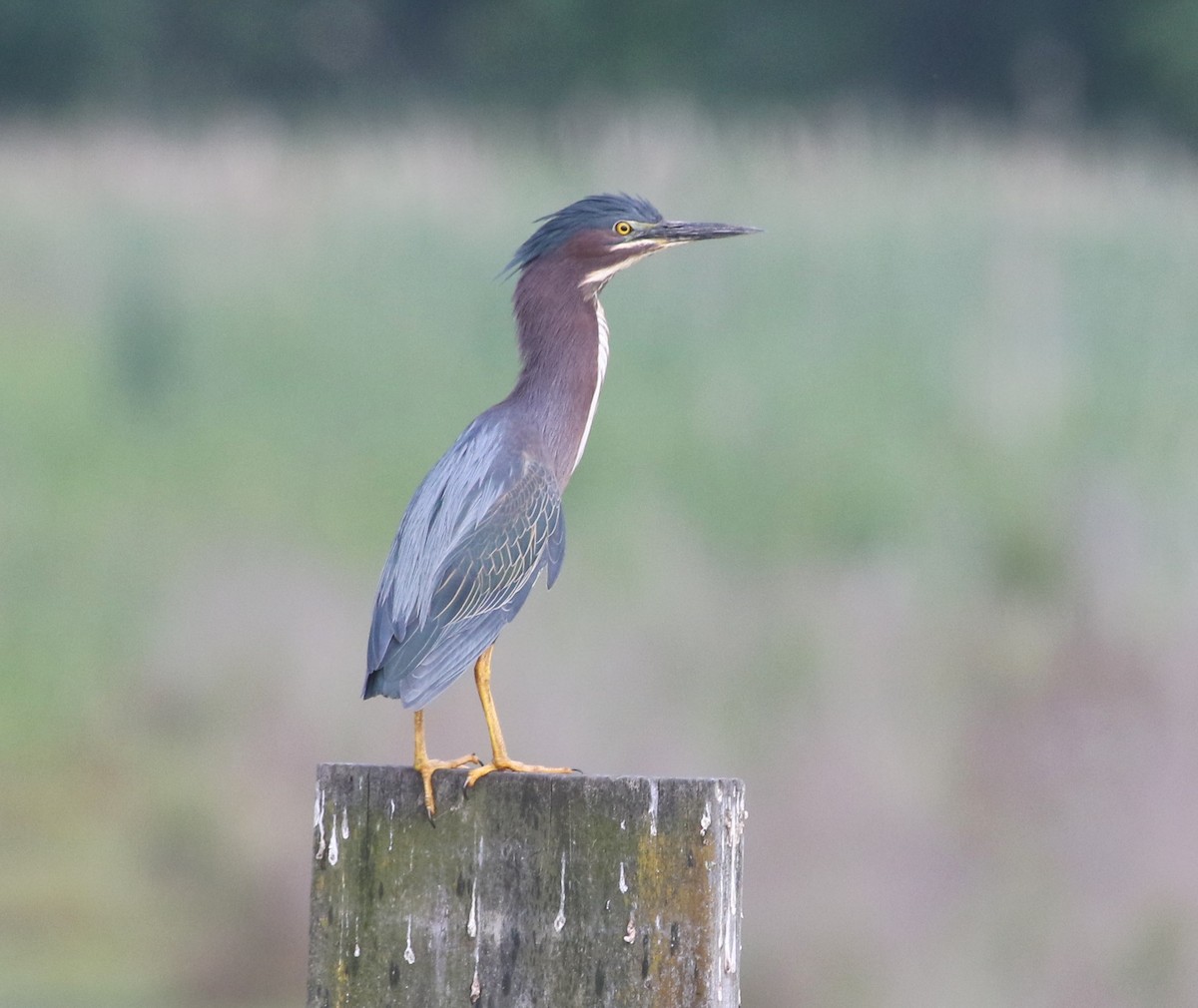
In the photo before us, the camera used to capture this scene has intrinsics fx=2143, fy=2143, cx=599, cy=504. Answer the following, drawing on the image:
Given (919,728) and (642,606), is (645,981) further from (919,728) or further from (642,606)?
(642,606)

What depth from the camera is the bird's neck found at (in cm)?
382

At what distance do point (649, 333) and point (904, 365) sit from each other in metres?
1.14

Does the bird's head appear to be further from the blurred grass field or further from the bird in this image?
the blurred grass field

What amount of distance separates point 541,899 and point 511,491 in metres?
1.17

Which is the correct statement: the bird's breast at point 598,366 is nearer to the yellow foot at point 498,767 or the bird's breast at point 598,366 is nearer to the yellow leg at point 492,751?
the yellow leg at point 492,751

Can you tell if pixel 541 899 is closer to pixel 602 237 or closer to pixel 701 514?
pixel 602 237

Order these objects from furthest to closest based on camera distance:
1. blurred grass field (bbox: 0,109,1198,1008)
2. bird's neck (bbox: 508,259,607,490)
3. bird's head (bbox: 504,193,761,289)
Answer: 1. blurred grass field (bbox: 0,109,1198,1008)
2. bird's head (bbox: 504,193,761,289)
3. bird's neck (bbox: 508,259,607,490)

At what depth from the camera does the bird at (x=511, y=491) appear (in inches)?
127

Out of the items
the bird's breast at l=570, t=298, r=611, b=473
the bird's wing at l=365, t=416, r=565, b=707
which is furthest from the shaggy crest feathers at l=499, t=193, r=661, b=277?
the bird's wing at l=365, t=416, r=565, b=707

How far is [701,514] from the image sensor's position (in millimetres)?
8172

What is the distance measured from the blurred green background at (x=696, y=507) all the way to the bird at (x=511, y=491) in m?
2.88

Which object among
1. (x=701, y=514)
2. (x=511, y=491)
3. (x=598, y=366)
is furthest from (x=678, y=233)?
(x=701, y=514)

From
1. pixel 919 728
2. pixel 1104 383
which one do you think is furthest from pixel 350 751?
pixel 1104 383

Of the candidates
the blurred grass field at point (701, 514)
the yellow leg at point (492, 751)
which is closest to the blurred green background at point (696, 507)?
the blurred grass field at point (701, 514)
